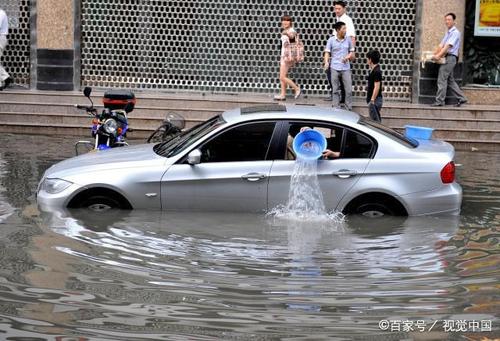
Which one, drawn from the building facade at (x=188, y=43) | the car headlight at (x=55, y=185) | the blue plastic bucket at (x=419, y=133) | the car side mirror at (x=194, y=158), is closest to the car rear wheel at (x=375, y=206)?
Answer: the blue plastic bucket at (x=419, y=133)

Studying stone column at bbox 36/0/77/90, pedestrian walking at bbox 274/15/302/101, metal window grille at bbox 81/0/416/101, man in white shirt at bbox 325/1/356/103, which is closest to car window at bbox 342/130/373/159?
man in white shirt at bbox 325/1/356/103

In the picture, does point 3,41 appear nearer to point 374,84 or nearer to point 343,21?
point 343,21

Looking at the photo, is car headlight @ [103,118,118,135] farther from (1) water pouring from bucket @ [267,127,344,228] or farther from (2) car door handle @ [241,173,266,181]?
(1) water pouring from bucket @ [267,127,344,228]

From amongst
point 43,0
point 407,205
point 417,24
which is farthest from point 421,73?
point 407,205

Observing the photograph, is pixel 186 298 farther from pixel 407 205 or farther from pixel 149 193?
pixel 407 205

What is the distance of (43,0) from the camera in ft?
64.7

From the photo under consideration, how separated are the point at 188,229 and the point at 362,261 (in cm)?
198

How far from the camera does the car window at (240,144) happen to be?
10820mm

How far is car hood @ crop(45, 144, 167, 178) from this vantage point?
10.8 meters

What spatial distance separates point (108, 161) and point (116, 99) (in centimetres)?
272

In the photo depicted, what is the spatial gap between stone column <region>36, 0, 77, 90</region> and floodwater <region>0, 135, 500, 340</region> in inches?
324

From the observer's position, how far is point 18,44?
20.4m

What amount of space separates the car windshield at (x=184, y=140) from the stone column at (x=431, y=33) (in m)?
8.74

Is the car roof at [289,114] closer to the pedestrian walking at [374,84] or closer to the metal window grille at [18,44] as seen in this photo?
the pedestrian walking at [374,84]
